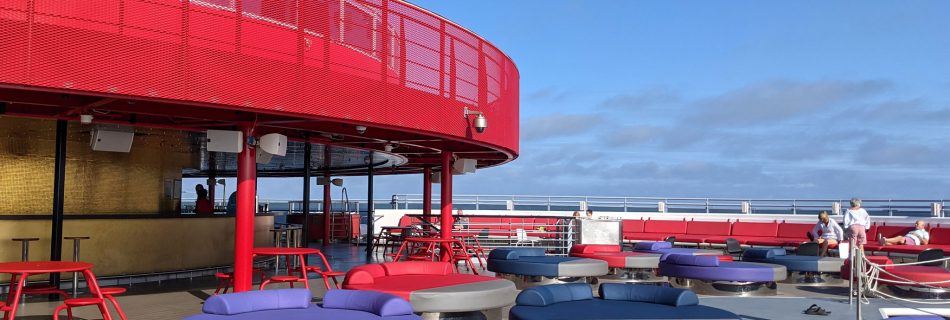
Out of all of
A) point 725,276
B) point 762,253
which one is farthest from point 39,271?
point 762,253

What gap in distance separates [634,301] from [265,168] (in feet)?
64.7

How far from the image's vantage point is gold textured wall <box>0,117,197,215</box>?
46.5ft

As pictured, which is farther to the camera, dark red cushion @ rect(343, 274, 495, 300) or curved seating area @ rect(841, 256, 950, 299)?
curved seating area @ rect(841, 256, 950, 299)

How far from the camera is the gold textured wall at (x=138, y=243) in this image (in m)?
12.1

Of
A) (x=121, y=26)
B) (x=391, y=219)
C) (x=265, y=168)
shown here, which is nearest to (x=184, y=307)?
(x=121, y=26)

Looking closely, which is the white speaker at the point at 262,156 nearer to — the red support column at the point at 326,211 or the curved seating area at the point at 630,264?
the curved seating area at the point at 630,264

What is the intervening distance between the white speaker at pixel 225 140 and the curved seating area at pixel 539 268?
18.7 feet

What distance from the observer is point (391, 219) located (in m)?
29.1

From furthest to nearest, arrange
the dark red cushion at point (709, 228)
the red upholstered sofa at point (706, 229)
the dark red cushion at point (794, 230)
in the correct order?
the dark red cushion at point (709, 228) < the red upholstered sofa at point (706, 229) < the dark red cushion at point (794, 230)

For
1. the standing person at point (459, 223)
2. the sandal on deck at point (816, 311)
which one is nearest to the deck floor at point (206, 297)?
the sandal on deck at point (816, 311)

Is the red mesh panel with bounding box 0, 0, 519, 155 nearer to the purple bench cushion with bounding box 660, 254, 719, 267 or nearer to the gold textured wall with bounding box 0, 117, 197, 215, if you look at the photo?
the purple bench cushion with bounding box 660, 254, 719, 267

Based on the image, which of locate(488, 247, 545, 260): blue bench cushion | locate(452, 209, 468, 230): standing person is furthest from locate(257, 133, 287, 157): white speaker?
locate(452, 209, 468, 230): standing person

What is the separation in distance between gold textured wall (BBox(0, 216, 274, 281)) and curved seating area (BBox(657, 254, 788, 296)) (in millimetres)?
8764

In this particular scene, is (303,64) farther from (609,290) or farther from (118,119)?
(609,290)
